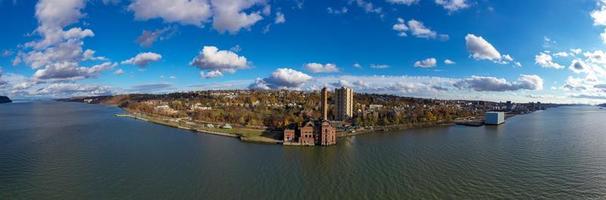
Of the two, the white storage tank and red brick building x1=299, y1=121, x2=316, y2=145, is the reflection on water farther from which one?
the white storage tank

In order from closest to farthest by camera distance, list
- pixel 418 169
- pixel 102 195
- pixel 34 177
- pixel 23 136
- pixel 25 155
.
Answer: pixel 102 195 < pixel 34 177 < pixel 418 169 < pixel 25 155 < pixel 23 136

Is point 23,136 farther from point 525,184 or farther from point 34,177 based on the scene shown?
point 525,184

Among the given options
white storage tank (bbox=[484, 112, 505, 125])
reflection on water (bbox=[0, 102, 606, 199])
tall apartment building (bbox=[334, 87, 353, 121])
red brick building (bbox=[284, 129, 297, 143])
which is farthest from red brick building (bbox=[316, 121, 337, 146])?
white storage tank (bbox=[484, 112, 505, 125])

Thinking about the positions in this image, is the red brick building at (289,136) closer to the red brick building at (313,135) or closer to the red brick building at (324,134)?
the red brick building at (313,135)

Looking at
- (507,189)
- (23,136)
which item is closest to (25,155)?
(23,136)

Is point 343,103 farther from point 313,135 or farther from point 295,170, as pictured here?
point 295,170

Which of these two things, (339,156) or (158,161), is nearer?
(158,161)

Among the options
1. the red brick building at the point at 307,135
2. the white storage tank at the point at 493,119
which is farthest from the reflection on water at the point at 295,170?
the white storage tank at the point at 493,119
